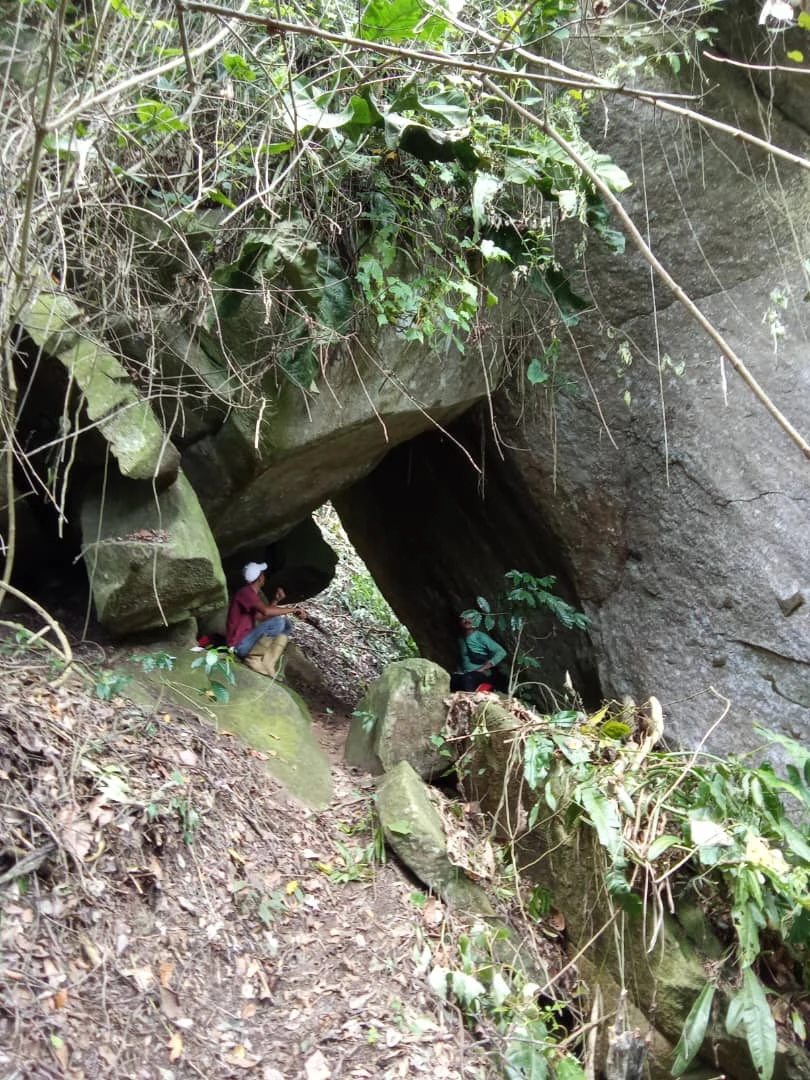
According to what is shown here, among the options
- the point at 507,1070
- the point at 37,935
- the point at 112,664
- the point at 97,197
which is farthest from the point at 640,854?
the point at 97,197

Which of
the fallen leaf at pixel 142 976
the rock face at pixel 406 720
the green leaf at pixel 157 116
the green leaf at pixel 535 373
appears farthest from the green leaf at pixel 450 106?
the fallen leaf at pixel 142 976

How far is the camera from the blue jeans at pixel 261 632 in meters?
6.04

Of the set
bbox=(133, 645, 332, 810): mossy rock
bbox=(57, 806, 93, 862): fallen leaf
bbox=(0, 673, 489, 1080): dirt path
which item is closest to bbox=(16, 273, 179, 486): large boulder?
bbox=(133, 645, 332, 810): mossy rock

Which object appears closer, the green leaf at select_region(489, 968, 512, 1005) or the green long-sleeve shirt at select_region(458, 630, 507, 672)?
the green leaf at select_region(489, 968, 512, 1005)

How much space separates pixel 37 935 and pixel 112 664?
1988 mm

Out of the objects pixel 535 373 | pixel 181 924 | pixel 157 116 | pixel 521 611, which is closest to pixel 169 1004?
pixel 181 924

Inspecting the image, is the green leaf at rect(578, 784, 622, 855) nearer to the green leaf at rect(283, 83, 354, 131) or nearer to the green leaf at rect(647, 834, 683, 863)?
the green leaf at rect(647, 834, 683, 863)

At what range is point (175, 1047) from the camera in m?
3.04

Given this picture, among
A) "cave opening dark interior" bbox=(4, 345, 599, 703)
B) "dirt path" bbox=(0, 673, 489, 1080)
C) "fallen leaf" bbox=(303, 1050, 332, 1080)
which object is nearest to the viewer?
"dirt path" bbox=(0, 673, 489, 1080)

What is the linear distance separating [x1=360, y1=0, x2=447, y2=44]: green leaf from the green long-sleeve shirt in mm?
4480

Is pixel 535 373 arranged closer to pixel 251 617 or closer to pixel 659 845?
pixel 251 617

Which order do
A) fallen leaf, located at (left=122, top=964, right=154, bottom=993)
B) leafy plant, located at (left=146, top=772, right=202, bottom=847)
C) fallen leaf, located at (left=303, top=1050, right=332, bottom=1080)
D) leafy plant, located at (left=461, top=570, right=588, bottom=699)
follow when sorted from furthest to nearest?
leafy plant, located at (left=461, top=570, right=588, bottom=699)
leafy plant, located at (left=146, top=772, right=202, bottom=847)
fallen leaf, located at (left=303, top=1050, right=332, bottom=1080)
fallen leaf, located at (left=122, top=964, right=154, bottom=993)

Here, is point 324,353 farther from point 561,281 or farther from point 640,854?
point 640,854

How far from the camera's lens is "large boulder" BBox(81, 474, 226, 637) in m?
4.72
